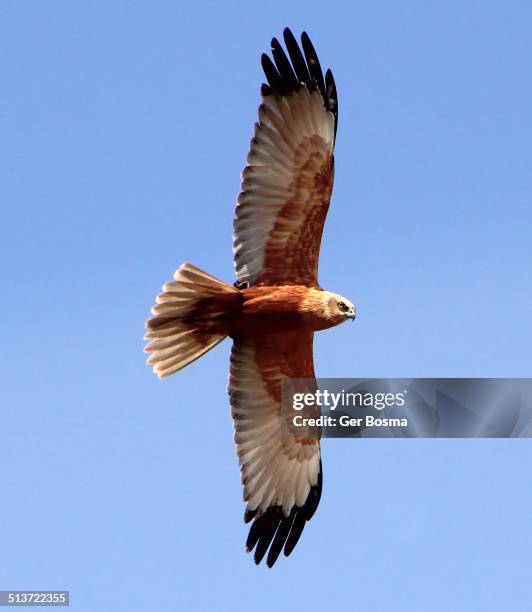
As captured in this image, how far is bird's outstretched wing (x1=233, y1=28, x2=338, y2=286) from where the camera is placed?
18.0 meters

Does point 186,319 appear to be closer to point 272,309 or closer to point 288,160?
point 272,309

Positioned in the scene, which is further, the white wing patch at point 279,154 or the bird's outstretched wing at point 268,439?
the bird's outstretched wing at point 268,439

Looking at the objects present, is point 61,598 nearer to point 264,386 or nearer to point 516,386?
point 264,386

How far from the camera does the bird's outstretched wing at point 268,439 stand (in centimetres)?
1862

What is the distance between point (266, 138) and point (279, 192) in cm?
47

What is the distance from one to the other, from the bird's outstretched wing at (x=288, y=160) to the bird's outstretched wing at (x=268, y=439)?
704 mm

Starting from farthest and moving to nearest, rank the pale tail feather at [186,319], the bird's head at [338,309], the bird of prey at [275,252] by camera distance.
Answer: the bird's head at [338,309] < the bird of prey at [275,252] < the pale tail feather at [186,319]

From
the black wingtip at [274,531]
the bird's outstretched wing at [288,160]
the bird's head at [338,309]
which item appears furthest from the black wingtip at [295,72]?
the black wingtip at [274,531]

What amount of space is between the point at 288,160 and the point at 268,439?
250 centimetres

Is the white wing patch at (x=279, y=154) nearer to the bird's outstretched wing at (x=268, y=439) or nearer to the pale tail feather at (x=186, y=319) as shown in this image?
the pale tail feather at (x=186, y=319)

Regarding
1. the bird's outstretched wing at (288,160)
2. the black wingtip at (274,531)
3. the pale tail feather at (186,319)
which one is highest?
the bird's outstretched wing at (288,160)

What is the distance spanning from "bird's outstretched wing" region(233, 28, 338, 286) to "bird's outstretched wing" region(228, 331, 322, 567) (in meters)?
0.70

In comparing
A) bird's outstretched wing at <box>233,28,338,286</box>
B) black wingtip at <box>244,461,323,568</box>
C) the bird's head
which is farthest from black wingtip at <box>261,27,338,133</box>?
black wingtip at <box>244,461,323,568</box>

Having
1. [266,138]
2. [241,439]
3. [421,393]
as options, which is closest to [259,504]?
[241,439]
